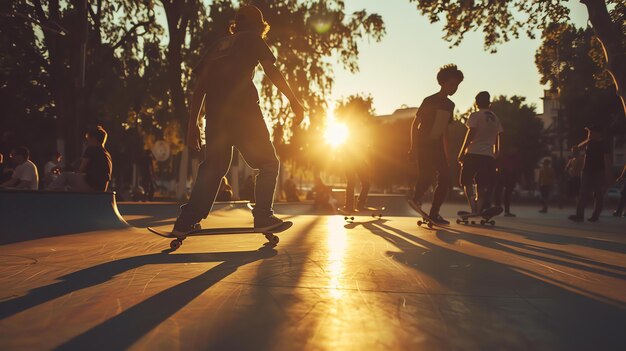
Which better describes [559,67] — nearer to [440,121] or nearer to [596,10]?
[596,10]

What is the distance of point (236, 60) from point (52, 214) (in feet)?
11.7

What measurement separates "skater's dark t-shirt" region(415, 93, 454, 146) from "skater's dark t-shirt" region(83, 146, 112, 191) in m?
4.94

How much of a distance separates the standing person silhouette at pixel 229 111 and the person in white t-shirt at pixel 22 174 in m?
5.62

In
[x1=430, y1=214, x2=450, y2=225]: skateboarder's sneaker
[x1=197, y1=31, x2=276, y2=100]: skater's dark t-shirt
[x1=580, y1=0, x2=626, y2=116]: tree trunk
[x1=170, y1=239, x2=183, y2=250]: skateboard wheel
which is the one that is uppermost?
[x1=580, y1=0, x2=626, y2=116]: tree trunk

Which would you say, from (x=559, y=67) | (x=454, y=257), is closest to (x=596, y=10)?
(x=559, y=67)

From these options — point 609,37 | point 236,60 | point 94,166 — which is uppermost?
point 609,37

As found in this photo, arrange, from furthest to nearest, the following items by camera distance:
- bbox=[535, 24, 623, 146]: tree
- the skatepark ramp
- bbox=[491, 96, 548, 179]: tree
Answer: bbox=[491, 96, 548, 179]: tree, bbox=[535, 24, 623, 146]: tree, the skatepark ramp

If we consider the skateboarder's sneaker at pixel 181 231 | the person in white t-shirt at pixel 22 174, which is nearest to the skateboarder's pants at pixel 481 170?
the skateboarder's sneaker at pixel 181 231

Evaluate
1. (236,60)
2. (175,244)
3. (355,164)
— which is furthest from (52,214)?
(355,164)

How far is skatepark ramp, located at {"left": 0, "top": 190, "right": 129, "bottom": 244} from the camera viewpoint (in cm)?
673

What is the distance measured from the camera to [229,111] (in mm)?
5195

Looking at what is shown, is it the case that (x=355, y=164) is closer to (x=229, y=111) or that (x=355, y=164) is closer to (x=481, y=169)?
(x=481, y=169)

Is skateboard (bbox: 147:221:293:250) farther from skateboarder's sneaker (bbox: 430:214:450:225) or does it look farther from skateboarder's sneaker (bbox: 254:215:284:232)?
skateboarder's sneaker (bbox: 430:214:450:225)

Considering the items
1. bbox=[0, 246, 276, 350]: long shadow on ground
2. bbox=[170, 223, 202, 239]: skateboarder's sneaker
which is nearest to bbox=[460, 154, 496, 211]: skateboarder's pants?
bbox=[0, 246, 276, 350]: long shadow on ground
